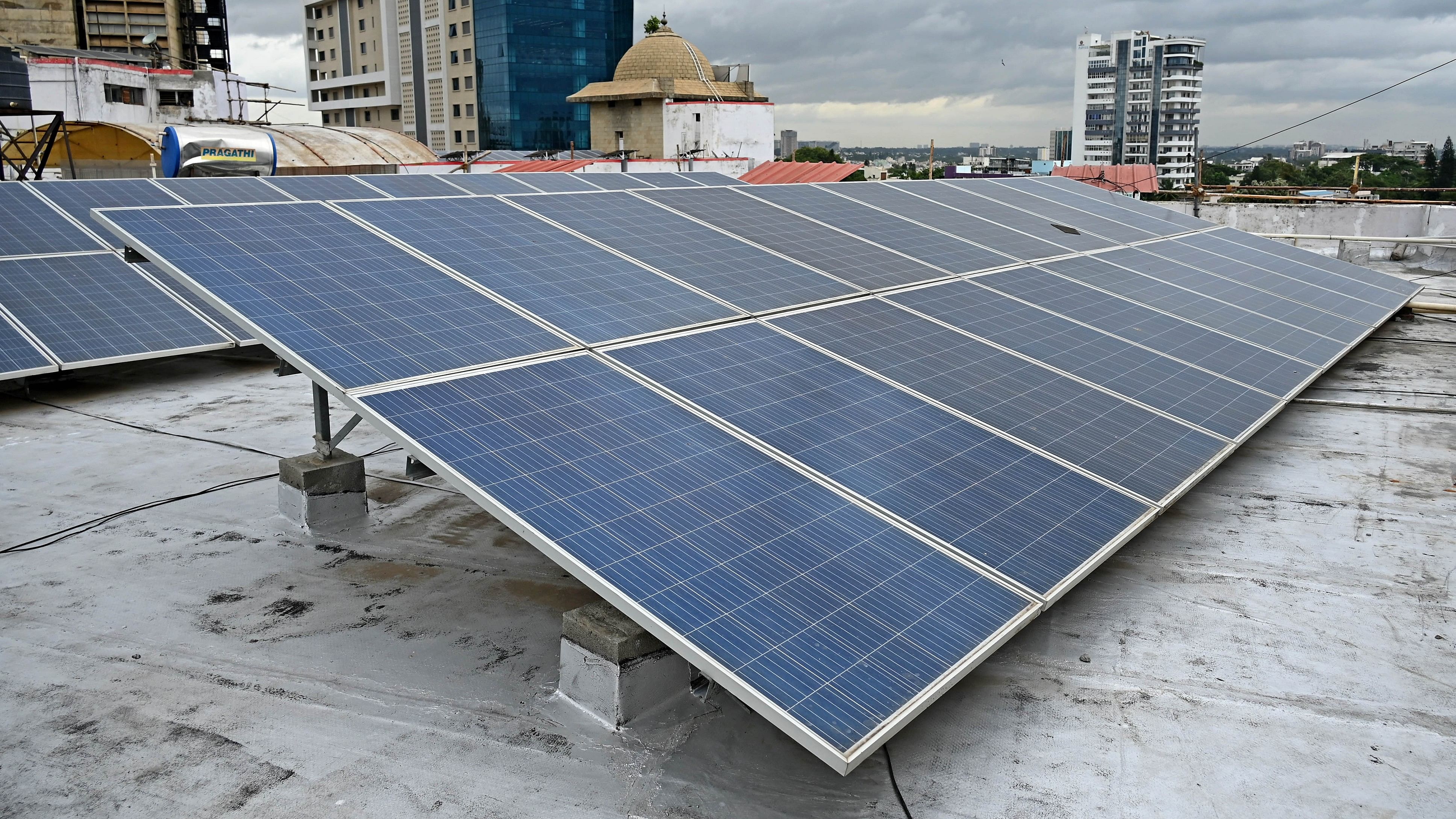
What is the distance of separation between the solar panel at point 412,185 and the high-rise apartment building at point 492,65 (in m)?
100

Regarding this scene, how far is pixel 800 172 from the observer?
50188mm

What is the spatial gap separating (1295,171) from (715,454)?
502ft

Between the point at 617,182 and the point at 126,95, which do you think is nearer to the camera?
the point at 617,182

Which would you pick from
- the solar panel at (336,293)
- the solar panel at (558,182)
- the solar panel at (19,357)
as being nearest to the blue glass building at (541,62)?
the solar panel at (558,182)

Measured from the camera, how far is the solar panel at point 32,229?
53.9ft

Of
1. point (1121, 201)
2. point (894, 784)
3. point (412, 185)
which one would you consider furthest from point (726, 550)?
point (1121, 201)

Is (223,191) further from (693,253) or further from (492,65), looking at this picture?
(492,65)

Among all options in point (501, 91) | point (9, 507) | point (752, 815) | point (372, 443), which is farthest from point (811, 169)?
point (501, 91)

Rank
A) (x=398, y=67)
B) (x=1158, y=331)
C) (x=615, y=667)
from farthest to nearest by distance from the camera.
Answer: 1. (x=398, y=67)
2. (x=1158, y=331)
3. (x=615, y=667)

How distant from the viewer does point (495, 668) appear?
8000 mm

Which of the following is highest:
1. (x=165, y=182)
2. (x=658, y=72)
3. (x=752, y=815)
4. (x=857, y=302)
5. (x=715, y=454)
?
(x=658, y=72)

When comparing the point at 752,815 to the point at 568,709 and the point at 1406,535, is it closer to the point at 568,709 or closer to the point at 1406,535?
the point at 568,709

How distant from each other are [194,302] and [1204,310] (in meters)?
16.7

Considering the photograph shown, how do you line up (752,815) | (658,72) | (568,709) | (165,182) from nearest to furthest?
(752,815), (568,709), (165,182), (658,72)
